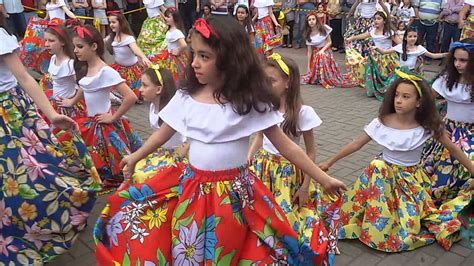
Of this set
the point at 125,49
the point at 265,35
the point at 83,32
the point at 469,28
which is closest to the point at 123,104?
the point at 83,32

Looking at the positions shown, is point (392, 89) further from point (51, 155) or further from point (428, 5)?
point (428, 5)

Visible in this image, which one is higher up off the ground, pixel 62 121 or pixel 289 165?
→ pixel 62 121

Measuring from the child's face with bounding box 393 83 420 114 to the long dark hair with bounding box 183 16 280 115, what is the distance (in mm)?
1550

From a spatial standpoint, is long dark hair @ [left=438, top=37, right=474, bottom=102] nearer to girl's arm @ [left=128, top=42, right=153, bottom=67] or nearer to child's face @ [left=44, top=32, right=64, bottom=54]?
child's face @ [left=44, top=32, right=64, bottom=54]

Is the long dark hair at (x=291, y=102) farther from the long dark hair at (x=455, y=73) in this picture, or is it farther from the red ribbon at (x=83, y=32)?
the red ribbon at (x=83, y=32)

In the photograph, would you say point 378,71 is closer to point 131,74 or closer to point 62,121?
point 131,74

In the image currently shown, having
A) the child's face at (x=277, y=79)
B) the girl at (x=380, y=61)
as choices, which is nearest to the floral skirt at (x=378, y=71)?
the girl at (x=380, y=61)

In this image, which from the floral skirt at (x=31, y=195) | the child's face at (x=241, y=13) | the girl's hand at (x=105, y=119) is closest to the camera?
the floral skirt at (x=31, y=195)

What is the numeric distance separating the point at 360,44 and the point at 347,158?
4488 mm

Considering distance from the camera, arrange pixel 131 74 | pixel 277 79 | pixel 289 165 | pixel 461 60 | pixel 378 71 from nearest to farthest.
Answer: pixel 277 79
pixel 289 165
pixel 461 60
pixel 131 74
pixel 378 71

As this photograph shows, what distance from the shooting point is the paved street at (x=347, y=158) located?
10.9 ft

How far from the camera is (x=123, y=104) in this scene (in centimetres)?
414

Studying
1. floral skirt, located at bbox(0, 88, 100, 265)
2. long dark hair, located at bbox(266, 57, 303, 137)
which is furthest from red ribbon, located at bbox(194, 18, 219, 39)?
floral skirt, located at bbox(0, 88, 100, 265)

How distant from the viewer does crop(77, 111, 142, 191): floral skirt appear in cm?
432
